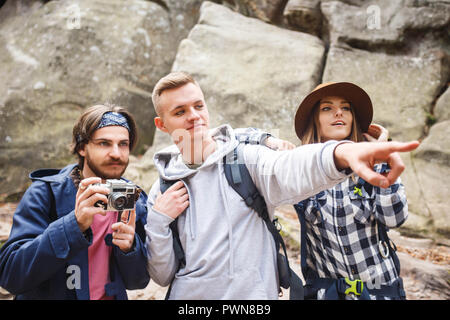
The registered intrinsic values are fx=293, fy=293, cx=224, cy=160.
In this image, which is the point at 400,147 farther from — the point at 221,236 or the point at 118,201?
the point at 118,201

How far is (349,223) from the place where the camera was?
2256 millimetres

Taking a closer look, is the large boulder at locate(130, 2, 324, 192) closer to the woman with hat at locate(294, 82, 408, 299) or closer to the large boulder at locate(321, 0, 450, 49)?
the large boulder at locate(321, 0, 450, 49)

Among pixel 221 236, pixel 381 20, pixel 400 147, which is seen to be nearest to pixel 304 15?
pixel 381 20

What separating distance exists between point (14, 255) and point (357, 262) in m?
2.40

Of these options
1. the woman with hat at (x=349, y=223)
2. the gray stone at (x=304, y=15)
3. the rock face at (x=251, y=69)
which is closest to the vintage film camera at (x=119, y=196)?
the woman with hat at (x=349, y=223)

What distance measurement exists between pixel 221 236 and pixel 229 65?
5993 millimetres

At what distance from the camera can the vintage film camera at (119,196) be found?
75.1 inches

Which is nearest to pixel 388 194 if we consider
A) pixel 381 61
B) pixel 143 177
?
pixel 143 177

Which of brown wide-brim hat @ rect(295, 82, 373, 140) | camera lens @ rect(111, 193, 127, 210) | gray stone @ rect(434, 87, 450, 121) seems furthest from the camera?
gray stone @ rect(434, 87, 450, 121)

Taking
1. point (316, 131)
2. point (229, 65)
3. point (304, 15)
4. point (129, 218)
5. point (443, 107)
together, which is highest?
point (304, 15)

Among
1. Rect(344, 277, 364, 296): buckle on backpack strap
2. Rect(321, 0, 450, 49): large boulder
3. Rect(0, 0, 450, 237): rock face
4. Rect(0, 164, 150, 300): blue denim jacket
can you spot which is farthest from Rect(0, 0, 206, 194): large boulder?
Rect(344, 277, 364, 296): buckle on backpack strap

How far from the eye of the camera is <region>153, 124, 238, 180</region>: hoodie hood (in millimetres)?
1999

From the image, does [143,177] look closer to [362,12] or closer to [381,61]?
[381,61]

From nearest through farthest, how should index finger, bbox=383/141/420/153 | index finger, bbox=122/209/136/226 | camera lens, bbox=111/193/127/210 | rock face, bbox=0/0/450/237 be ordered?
index finger, bbox=383/141/420/153
camera lens, bbox=111/193/127/210
index finger, bbox=122/209/136/226
rock face, bbox=0/0/450/237
